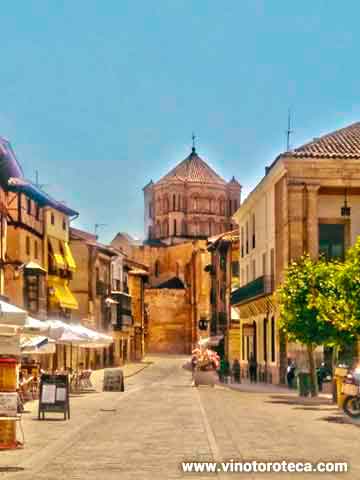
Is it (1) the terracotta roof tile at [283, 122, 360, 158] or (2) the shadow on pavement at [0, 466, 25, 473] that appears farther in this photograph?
(1) the terracotta roof tile at [283, 122, 360, 158]

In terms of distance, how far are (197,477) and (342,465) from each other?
2646 mm

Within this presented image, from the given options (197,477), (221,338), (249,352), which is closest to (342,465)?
(197,477)

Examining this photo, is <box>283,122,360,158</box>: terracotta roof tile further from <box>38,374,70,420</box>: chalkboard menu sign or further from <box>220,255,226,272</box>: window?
<box>38,374,70,420</box>: chalkboard menu sign

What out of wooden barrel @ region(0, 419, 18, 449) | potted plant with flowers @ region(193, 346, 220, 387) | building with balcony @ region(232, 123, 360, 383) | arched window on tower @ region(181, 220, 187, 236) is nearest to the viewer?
wooden barrel @ region(0, 419, 18, 449)

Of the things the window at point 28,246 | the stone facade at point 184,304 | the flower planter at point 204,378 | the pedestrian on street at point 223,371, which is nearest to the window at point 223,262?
the window at point 28,246

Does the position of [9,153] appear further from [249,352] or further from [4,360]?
[4,360]

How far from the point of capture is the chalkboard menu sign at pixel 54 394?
26.9 metres

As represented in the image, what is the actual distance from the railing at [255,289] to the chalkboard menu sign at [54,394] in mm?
30145

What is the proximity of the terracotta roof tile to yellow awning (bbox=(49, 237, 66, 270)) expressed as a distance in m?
19.2

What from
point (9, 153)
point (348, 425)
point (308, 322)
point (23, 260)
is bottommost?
point (348, 425)

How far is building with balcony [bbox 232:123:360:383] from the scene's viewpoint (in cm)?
5256

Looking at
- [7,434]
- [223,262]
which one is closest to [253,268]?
[223,262]

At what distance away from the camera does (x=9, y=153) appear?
49812 mm

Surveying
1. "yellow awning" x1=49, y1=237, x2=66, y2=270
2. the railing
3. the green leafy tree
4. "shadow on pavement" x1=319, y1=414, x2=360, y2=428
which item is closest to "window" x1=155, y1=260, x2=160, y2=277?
"yellow awning" x1=49, y1=237, x2=66, y2=270
